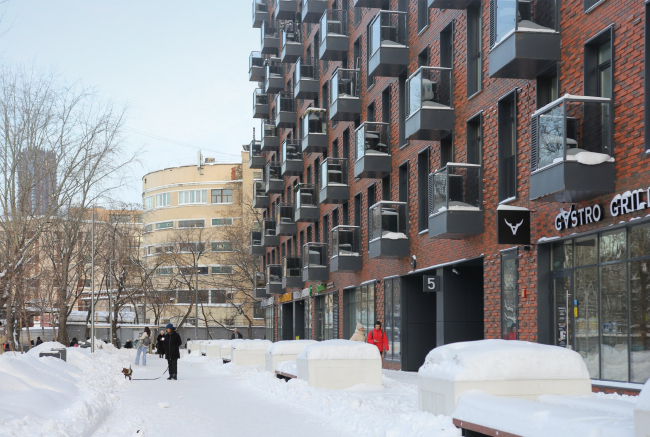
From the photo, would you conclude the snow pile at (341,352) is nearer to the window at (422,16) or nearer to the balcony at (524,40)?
the balcony at (524,40)

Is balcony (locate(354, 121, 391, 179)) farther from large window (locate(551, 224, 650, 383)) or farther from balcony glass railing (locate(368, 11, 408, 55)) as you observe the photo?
large window (locate(551, 224, 650, 383))

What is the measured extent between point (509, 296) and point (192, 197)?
88.5 m

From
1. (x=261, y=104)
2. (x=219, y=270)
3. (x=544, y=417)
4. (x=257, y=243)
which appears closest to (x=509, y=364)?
(x=544, y=417)

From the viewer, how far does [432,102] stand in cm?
2330

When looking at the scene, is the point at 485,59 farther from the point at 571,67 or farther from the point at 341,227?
the point at 341,227

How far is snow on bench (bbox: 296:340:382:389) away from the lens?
669 inches

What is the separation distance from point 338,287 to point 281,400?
858 inches

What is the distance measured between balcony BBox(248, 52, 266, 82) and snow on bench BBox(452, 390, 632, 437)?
182 ft

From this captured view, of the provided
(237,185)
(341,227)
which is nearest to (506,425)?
(341,227)

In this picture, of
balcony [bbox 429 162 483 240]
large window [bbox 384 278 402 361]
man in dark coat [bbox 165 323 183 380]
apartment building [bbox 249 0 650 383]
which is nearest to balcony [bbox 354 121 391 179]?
apartment building [bbox 249 0 650 383]

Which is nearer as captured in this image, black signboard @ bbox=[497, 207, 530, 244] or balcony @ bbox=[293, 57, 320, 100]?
black signboard @ bbox=[497, 207, 530, 244]

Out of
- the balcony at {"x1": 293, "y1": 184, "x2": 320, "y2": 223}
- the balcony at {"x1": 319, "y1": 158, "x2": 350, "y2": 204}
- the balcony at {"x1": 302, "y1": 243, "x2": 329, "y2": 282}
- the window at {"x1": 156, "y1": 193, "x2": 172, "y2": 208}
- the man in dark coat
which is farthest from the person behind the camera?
the window at {"x1": 156, "y1": 193, "x2": 172, "y2": 208}

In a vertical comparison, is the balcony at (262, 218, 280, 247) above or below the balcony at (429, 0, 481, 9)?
below

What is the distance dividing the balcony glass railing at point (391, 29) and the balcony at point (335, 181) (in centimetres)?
878
